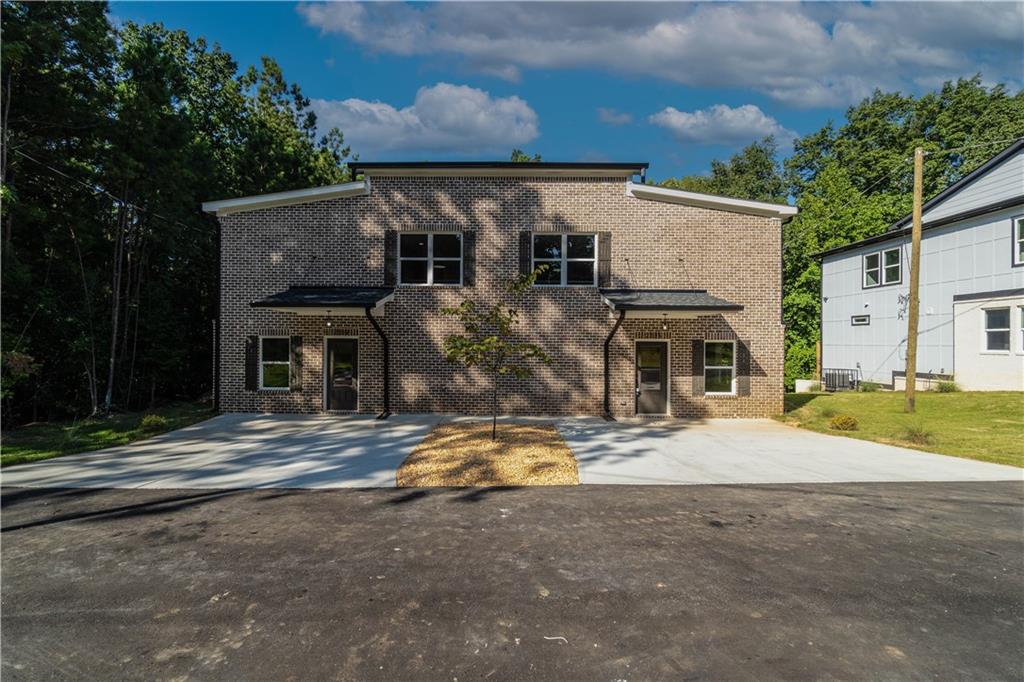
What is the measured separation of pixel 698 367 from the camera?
1484 centimetres

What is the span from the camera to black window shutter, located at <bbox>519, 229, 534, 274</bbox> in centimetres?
1494

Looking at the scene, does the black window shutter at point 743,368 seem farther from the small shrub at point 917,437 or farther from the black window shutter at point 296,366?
the black window shutter at point 296,366

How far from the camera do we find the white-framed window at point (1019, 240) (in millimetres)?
17391

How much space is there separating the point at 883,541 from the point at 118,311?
20.0m

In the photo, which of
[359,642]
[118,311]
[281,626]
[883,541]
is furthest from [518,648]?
[118,311]

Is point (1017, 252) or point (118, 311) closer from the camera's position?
point (118, 311)

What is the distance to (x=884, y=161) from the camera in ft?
125

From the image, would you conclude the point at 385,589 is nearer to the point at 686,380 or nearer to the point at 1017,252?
A: the point at 686,380

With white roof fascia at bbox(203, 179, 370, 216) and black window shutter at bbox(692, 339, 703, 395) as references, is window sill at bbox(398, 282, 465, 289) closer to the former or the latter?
white roof fascia at bbox(203, 179, 370, 216)

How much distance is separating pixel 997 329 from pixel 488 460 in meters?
20.3

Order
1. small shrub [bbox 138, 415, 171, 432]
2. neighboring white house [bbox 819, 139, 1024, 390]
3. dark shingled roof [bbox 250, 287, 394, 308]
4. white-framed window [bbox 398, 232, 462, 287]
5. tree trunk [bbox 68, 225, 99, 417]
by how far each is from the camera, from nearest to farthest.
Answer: small shrub [bbox 138, 415, 171, 432], dark shingled roof [bbox 250, 287, 394, 308], tree trunk [bbox 68, 225, 99, 417], white-framed window [bbox 398, 232, 462, 287], neighboring white house [bbox 819, 139, 1024, 390]

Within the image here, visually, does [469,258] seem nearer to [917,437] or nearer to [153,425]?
[153,425]

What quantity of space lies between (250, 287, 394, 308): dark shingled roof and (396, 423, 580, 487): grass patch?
414 centimetres

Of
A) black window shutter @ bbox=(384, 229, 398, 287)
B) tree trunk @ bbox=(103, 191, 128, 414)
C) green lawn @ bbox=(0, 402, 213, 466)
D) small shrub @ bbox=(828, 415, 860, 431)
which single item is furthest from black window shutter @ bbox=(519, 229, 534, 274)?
tree trunk @ bbox=(103, 191, 128, 414)
